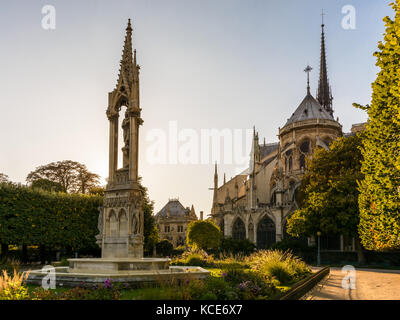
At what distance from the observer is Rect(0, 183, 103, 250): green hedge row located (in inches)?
1075

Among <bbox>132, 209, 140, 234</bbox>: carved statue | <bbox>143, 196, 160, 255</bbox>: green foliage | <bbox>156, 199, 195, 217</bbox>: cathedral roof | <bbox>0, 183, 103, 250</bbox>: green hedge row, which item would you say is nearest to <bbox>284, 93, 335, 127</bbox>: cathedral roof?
<bbox>156, 199, 195, 217</bbox>: cathedral roof

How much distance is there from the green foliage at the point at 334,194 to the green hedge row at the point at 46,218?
1943 cm

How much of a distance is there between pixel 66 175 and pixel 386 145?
1803 inches

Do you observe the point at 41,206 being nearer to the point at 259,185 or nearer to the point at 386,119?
the point at 386,119

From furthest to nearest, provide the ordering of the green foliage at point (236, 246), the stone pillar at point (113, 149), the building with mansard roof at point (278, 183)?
the building with mansard roof at point (278, 183), the green foliage at point (236, 246), the stone pillar at point (113, 149)

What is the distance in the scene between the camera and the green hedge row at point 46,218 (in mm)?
27297

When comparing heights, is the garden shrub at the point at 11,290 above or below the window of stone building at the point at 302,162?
below

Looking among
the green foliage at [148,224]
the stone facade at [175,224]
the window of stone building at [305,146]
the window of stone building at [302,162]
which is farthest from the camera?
the stone facade at [175,224]

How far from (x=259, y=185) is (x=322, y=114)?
17.7m

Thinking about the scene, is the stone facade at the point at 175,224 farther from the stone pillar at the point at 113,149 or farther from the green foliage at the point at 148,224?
the stone pillar at the point at 113,149

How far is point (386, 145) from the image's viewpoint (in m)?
15.5

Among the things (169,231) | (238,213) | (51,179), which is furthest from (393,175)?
(169,231)

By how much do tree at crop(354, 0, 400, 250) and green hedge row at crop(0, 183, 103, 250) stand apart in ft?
72.7

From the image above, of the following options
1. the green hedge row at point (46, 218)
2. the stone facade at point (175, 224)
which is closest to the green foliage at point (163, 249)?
the green hedge row at point (46, 218)
